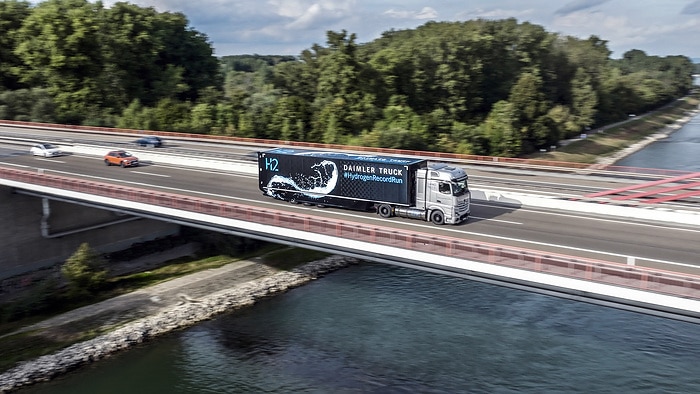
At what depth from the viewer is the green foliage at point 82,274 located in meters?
39.6

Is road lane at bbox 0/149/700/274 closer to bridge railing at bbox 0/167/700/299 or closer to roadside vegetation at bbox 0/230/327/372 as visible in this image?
bridge railing at bbox 0/167/700/299

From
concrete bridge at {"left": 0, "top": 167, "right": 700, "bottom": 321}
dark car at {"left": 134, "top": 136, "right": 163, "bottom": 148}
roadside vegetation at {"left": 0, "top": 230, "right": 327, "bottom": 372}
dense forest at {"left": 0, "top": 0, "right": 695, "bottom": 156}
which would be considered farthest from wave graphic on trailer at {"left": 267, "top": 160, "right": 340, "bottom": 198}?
dense forest at {"left": 0, "top": 0, "right": 695, "bottom": 156}

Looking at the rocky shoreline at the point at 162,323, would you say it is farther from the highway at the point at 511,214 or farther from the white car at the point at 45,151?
the white car at the point at 45,151

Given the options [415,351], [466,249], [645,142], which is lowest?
A: [415,351]

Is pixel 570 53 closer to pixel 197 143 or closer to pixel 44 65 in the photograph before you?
pixel 197 143

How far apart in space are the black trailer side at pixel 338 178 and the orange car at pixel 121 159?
57.3ft

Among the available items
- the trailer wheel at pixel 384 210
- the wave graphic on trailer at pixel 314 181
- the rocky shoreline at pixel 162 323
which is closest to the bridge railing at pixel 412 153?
the rocky shoreline at pixel 162 323

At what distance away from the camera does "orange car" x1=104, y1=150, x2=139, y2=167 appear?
48219 mm

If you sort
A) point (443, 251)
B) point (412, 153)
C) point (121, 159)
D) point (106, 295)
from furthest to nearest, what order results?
point (412, 153)
point (121, 159)
point (106, 295)
point (443, 251)

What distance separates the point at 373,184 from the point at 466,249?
386 inches

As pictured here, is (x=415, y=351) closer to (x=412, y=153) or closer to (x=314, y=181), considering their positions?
(x=314, y=181)

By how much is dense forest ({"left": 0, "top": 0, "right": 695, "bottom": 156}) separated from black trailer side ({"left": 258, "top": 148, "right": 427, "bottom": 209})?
99.7 feet

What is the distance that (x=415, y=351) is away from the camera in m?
32.1

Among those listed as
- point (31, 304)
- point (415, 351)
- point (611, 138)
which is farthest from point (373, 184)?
point (611, 138)
